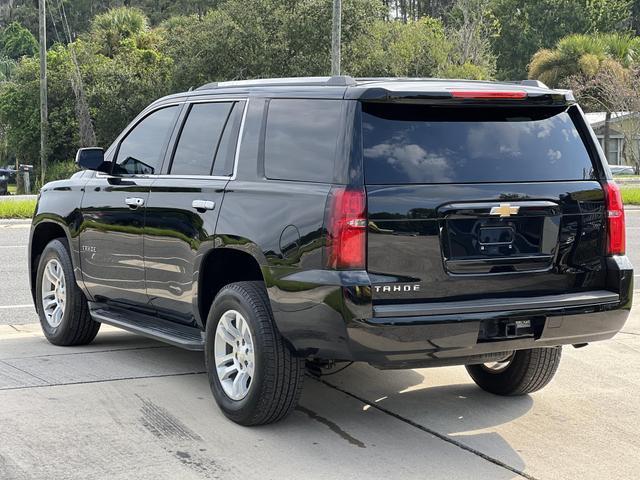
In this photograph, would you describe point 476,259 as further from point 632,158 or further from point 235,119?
point 632,158

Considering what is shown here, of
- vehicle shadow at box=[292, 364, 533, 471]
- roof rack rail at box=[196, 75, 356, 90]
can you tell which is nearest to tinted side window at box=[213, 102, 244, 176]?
roof rack rail at box=[196, 75, 356, 90]

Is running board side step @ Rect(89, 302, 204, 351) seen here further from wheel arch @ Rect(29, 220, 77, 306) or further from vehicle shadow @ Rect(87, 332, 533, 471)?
wheel arch @ Rect(29, 220, 77, 306)

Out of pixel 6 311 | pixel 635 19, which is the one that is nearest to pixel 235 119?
pixel 6 311

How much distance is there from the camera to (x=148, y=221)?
21.0 feet

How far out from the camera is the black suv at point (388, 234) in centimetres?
488

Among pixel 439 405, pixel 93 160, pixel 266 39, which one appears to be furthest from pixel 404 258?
pixel 266 39

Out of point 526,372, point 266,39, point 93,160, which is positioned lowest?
point 526,372

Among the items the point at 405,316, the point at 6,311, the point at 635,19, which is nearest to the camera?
the point at 405,316

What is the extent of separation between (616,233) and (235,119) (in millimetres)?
2282

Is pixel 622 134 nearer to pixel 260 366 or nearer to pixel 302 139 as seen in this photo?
pixel 302 139

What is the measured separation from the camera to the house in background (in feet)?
150

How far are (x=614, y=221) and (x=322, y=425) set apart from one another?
1.97m

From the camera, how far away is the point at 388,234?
4875 mm

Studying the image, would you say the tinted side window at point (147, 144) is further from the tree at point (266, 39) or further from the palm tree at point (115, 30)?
the palm tree at point (115, 30)
